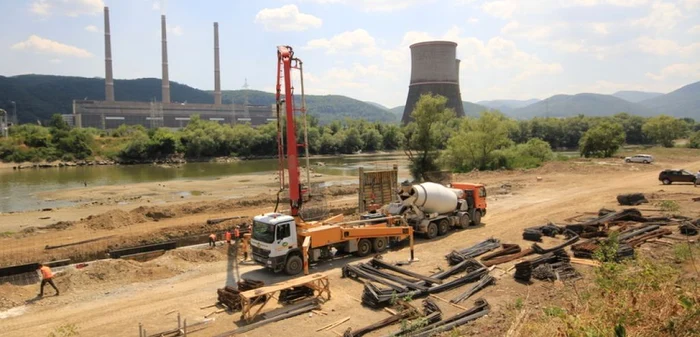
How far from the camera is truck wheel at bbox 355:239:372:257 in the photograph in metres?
17.8

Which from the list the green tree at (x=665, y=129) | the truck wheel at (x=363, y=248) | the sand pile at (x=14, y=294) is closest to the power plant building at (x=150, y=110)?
the green tree at (x=665, y=129)

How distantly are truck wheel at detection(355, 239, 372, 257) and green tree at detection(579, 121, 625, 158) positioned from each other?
48.9m

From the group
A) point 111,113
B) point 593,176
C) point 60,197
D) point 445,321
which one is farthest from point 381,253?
point 111,113

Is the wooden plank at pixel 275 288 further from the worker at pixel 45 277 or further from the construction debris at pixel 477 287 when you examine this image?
the worker at pixel 45 277

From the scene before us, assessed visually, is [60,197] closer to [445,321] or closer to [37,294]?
[37,294]

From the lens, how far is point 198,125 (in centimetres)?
10512

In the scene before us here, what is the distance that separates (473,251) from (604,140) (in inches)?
1870

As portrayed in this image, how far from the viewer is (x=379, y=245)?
18.4 metres

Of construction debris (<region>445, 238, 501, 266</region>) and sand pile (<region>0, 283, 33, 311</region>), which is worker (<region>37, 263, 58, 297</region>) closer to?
sand pile (<region>0, 283, 33, 311</region>)

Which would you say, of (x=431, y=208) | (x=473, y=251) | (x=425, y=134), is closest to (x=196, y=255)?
(x=431, y=208)

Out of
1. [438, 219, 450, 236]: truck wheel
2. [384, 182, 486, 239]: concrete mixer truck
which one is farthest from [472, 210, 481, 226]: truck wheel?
[438, 219, 450, 236]: truck wheel

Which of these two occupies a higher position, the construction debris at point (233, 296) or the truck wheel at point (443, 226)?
the truck wheel at point (443, 226)

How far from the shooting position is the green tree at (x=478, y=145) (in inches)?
1944

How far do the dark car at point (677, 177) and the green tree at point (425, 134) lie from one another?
783 inches
